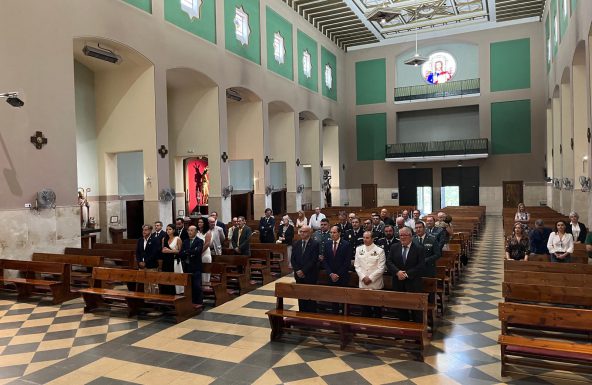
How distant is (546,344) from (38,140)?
33.2ft

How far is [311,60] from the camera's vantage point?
24406 millimetres

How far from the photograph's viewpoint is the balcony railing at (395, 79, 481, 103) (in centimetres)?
2714

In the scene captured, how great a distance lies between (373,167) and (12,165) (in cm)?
2295

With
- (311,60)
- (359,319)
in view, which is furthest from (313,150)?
(359,319)

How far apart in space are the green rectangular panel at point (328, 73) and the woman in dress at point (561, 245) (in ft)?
63.1

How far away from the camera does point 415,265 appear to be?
19.7ft

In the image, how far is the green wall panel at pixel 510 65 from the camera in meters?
25.9

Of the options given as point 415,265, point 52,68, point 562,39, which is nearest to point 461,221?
point 562,39

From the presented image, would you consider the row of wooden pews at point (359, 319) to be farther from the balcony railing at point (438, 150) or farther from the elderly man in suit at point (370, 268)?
the balcony railing at point (438, 150)

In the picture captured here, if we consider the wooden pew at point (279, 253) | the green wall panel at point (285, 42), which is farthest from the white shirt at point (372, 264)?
the green wall panel at point (285, 42)

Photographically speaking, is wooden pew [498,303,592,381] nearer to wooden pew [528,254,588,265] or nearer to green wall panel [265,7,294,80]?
wooden pew [528,254,588,265]

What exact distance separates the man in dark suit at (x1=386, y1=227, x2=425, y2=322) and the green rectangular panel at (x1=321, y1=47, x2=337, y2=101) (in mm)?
20810

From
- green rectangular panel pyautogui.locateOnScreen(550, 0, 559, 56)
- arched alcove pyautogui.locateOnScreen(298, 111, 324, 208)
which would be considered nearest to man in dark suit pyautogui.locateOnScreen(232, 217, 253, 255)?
arched alcove pyautogui.locateOnScreen(298, 111, 324, 208)

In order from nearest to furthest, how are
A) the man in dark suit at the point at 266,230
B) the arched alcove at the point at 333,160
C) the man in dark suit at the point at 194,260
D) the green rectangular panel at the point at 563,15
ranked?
the man in dark suit at the point at 194,260 → the man in dark suit at the point at 266,230 → the green rectangular panel at the point at 563,15 → the arched alcove at the point at 333,160
